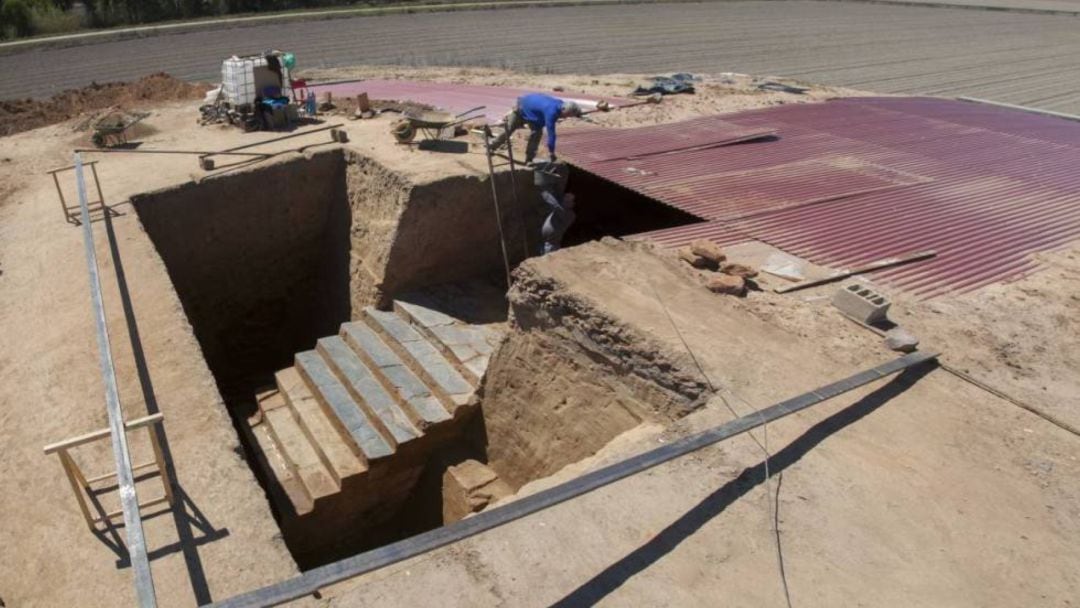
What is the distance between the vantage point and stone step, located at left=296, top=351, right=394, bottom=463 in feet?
23.0

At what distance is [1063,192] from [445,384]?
861cm

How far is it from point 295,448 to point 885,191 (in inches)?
312

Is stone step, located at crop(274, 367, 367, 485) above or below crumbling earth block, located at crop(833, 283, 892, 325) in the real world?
below

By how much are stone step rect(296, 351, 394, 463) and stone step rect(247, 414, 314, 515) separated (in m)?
0.67

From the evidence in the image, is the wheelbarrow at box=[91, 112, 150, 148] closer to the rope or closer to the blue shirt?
the blue shirt

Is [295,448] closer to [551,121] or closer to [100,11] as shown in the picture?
[551,121]

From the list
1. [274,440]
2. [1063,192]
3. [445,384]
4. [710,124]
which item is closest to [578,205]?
[710,124]

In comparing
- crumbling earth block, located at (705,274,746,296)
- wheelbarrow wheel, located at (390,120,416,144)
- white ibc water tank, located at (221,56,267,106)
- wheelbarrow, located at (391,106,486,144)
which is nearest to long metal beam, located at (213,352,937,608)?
crumbling earth block, located at (705,274,746,296)

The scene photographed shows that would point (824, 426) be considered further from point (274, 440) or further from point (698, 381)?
point (274, 440)

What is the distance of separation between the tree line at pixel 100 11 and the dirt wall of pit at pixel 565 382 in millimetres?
25298

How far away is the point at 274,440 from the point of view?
7.86m

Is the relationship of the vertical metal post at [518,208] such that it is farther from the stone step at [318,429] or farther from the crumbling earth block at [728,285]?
the crumbling earth block at [728,285]

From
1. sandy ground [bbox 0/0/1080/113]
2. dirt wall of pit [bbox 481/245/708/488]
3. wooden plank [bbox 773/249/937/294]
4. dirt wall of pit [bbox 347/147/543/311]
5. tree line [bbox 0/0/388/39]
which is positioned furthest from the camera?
tree line [bbox 0/0/388/39]

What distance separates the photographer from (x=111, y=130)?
33.6ft
